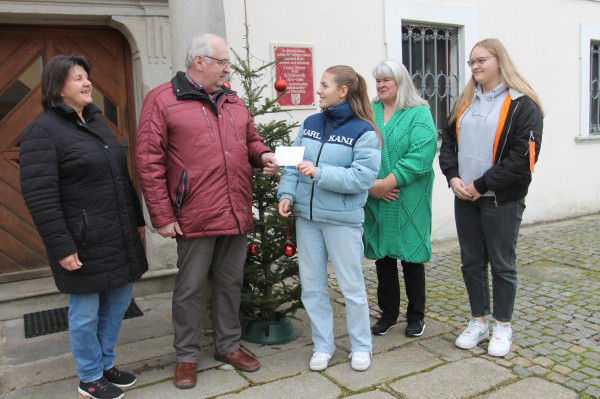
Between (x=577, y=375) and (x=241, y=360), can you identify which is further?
(x=241, y=360)

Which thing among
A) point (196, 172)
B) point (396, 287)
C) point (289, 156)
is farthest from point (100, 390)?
point (396, 287)

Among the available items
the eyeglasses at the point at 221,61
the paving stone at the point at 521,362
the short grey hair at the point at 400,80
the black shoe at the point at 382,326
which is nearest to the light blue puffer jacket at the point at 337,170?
the short grey hair at the point at 400,80

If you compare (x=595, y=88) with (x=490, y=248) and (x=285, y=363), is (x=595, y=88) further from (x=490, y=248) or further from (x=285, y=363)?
(x=285, y=363)

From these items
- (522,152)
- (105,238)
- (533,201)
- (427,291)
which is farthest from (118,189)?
(533,201)

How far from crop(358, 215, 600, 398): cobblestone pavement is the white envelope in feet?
5.75

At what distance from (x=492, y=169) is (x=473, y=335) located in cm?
113

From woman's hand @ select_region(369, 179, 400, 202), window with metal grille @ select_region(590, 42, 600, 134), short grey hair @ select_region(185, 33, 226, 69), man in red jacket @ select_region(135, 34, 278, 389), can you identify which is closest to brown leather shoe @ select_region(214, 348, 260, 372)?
man in red jacket @ select_region(135, 34, 278, 389)

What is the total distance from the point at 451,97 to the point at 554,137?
1849mm

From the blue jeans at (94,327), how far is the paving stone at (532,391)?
2.08 meters

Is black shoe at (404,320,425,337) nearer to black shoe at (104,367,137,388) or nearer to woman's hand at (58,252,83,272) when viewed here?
black shoe at (104,367,137,388)

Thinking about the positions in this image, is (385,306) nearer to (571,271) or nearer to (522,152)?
(522,152)

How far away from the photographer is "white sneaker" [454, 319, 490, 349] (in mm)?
3629

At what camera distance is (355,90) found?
3256 mm

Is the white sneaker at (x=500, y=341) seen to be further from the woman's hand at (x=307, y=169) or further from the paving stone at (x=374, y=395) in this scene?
the woman's hand at (x=307, y=169)
